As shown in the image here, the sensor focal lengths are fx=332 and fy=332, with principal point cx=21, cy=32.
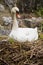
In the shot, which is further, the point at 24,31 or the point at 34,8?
the point at 34,8

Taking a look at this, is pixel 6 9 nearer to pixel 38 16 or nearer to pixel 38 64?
pixel 38 16

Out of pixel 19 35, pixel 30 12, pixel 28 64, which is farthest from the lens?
pixel 30 12

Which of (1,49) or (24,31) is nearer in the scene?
(1,49)

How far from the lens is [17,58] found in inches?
215

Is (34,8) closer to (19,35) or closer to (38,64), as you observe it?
(19,35)

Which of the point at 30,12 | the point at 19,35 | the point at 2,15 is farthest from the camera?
the point at 30,12

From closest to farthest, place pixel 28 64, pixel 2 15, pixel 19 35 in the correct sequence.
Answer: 1. pixel 28 64
2. pixel 19 35
3. pixel 2 15

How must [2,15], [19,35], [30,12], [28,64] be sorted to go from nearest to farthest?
[28,64] → [19,35] → [2,15] → [30,12]

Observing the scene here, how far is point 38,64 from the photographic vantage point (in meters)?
5.39

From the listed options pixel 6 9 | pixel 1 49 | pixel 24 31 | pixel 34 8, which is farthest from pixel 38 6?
pixel 1 49

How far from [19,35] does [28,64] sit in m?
0.99

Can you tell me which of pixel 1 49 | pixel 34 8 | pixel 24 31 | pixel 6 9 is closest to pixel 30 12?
pixel 34 8

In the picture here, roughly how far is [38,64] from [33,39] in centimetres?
99

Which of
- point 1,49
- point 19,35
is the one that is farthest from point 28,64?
point 19,35
